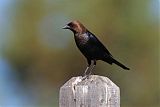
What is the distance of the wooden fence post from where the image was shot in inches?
106

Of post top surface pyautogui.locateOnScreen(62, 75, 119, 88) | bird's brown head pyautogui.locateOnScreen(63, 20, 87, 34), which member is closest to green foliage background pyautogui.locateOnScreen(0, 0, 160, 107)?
bird's brown head pyautogui.locateOnScreen(63, 20, 87, 34)

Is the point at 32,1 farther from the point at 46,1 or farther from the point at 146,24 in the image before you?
the point at 146,24

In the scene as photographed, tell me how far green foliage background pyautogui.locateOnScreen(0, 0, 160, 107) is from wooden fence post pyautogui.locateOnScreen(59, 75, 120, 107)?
10.7 metres

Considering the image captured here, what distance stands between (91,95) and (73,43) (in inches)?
436

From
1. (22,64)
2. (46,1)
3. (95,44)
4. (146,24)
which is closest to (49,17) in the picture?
(46,1)

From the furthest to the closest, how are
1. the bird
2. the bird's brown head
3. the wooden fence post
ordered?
the bird → the bird's brown head → the wooden fence post

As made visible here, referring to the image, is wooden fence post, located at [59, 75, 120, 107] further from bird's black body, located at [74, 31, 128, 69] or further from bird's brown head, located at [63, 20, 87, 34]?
bird's black body, located at [74, 31, 128, 69]

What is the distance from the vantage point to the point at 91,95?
2.71m

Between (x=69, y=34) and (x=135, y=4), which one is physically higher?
(x=135, y=4)

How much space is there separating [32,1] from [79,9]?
123cm

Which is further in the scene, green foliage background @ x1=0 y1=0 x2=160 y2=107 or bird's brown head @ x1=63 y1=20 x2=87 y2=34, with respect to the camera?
green foliage background @ x1=0 y1=0 x2=160 y2=107

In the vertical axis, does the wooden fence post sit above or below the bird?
below

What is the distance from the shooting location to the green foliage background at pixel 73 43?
45.4ft

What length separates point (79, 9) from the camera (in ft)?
47.2
